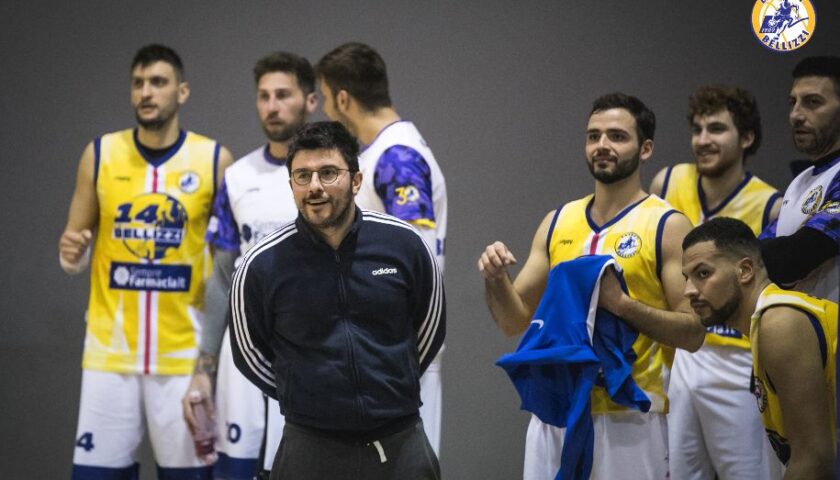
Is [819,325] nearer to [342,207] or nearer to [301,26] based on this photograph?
[342,207]

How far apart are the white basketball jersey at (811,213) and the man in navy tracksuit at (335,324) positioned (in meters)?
1.13

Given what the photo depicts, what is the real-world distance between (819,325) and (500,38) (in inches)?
117

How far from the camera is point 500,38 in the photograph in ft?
17.4

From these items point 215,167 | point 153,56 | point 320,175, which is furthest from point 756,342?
point 153,56

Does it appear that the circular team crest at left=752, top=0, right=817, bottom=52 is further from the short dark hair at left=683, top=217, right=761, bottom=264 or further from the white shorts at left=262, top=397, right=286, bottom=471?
the white shorts at left=262, top=397, right=286, bottom=471

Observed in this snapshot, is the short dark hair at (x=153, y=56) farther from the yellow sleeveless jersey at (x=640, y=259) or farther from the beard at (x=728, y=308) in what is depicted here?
the beard at (x=728, y=308)

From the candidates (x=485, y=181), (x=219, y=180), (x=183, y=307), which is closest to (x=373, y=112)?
(x=219, y=180)

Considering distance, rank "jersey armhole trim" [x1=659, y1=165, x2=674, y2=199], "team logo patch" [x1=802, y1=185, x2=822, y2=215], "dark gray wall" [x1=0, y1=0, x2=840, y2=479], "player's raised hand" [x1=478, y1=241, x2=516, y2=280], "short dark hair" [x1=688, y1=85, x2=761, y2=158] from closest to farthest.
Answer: "player's raised hand" [x1=478, y1=241, x2=516, y2=280] < "team logo patch" [x1=802, y1=185, x2=822, y2=215] < "short dark hair" [x1=688, y1=85, x2=761, y2=158] < "jersey armhole trim" [x1=659, y1=165, x2=674, y2=199] < "dark gray wall" [x1=0, y1=0, x2=840, y2=479]

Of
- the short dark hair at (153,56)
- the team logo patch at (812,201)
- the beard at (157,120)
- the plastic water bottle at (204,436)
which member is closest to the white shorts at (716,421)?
the team logo patch at (812,201)

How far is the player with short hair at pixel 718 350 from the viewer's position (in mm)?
4020

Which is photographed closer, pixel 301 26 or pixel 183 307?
pixel 183 307

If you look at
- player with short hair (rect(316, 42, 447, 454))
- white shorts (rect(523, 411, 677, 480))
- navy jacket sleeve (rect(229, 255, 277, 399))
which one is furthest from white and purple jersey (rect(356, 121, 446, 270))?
white shorts (rect(523, 411, 677, 480))

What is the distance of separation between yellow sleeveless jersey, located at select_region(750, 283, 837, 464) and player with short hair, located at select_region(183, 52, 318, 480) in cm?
180

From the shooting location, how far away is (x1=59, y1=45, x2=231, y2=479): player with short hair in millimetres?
4094
